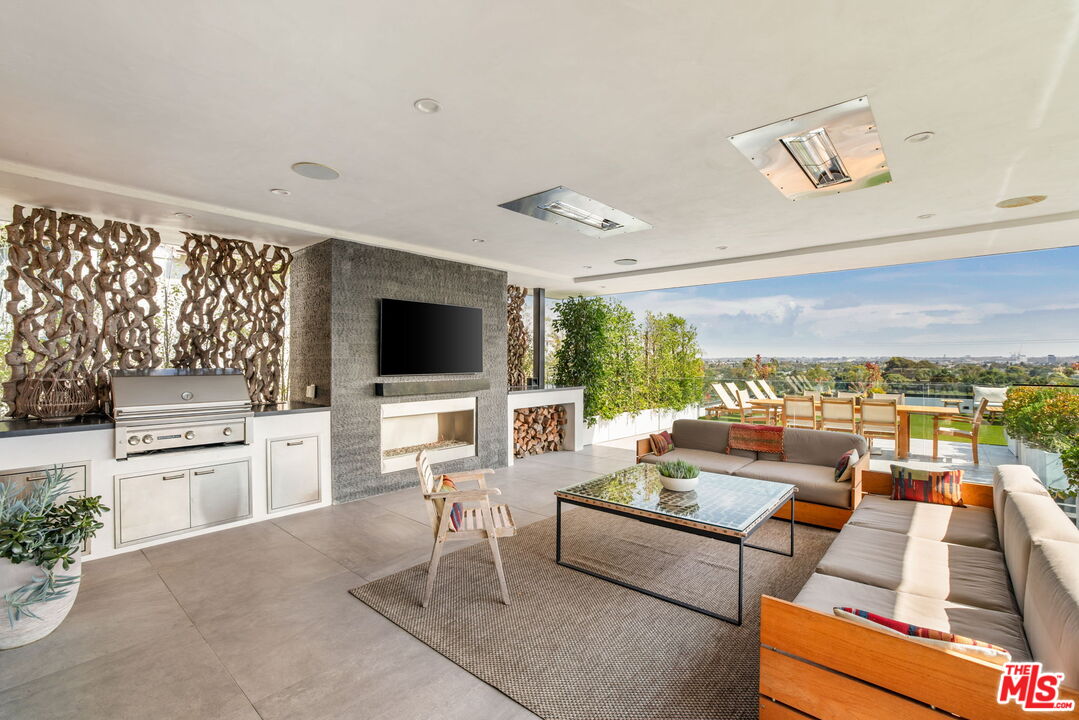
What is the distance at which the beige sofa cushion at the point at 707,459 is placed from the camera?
4.37 meters

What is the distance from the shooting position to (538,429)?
6844 mm

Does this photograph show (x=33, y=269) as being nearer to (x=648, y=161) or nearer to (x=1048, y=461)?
(x=648, y=161)

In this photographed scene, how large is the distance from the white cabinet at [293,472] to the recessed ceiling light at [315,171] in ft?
7.32

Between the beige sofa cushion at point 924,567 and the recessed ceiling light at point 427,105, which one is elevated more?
the recessed ceiling light at point 427,105

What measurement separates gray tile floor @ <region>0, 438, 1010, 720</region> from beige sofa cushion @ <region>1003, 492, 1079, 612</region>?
206 centimetres

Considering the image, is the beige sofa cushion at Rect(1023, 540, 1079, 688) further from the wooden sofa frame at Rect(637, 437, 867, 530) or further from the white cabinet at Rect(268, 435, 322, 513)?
the white cabinet at Rect(268, 435, 322, 513)

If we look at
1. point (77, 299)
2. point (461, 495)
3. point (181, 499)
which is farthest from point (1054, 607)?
point (77, 299)

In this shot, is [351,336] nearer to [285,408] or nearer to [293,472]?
[285,408]

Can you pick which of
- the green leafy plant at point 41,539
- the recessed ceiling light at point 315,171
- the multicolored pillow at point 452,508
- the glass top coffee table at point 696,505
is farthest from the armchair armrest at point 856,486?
the green leafy plant at point 41,539

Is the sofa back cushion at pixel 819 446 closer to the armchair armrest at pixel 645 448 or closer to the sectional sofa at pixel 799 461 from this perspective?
the sectional sofa at pixel 799 461

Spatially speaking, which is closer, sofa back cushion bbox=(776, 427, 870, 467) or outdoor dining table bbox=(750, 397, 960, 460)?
sofa back cushion bbox=(776, 427, 870, 467)

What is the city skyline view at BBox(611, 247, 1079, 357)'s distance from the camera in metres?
8.41

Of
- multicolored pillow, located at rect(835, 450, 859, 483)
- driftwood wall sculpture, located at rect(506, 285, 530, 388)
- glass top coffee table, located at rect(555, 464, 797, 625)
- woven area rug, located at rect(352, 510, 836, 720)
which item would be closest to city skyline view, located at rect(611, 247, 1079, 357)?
driftwood wall sculpture, located at rect(506, 285, 530, 388)

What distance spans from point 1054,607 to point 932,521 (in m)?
1.64
